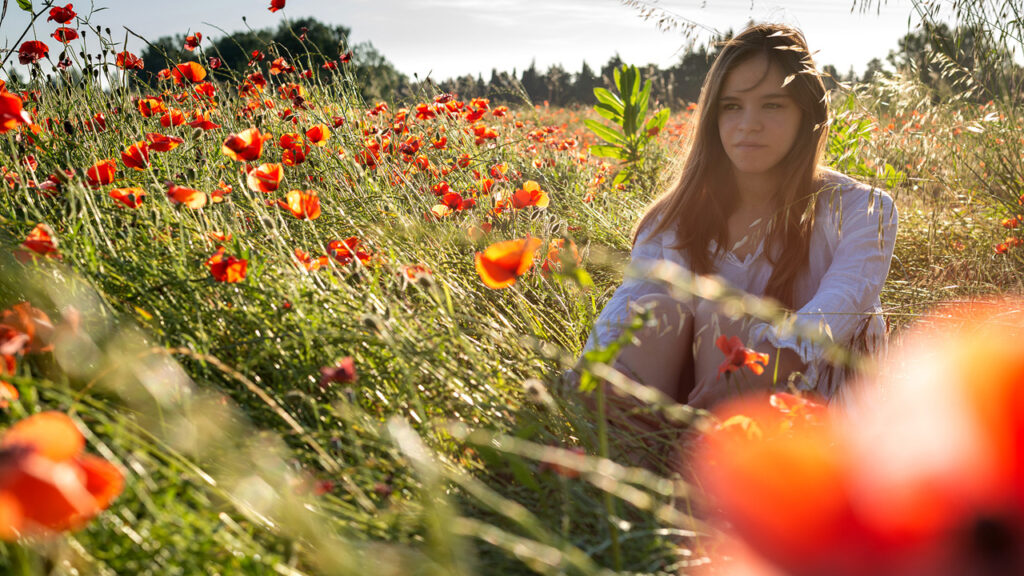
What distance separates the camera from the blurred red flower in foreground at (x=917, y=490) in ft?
0.58

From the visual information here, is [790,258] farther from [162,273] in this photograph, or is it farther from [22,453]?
[22,453]

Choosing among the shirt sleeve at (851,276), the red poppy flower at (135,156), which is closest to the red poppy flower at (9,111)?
the red poppy flower at (135,156)

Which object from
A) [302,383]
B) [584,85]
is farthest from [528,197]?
[584,85]

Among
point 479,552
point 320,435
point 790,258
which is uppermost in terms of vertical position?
point 790,258

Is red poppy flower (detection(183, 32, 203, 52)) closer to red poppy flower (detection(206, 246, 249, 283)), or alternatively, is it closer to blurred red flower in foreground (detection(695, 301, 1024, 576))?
red poppy flower (detection(206, 246, 249, 283))

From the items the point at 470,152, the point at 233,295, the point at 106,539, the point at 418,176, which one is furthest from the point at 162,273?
the point at 470,152

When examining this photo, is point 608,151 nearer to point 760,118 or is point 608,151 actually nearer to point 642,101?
point 642,101

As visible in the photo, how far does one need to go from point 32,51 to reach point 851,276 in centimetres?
255

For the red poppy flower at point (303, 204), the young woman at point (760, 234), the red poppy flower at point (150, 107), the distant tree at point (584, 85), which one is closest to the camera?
the red poppy flower at point (303, 204)

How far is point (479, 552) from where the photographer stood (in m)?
0.95

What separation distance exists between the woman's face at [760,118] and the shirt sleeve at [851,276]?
0.28 metres

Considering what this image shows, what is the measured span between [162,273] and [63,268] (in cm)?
17

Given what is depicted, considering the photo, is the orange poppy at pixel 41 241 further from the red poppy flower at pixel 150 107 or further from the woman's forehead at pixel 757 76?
the woman's forehead at pixel 757 76

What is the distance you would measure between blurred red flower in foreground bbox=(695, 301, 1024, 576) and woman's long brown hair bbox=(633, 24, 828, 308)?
1.67 metres
